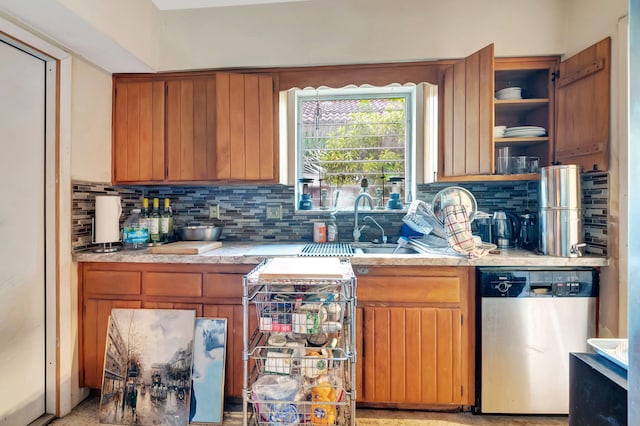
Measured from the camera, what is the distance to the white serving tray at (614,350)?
80 cm

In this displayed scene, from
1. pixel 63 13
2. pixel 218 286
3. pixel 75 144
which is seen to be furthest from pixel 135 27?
pixel 218 286

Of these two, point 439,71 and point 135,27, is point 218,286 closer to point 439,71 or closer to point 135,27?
point 135,27

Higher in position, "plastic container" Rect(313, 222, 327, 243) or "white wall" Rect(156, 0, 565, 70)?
"white wall" Rect(156, 0, 565, 70)

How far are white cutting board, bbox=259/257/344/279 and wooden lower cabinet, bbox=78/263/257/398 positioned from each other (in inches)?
16.4

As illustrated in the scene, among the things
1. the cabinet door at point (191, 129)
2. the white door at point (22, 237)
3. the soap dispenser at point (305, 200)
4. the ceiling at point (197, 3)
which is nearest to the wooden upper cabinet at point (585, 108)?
the soap dispenser at point (305, 200)

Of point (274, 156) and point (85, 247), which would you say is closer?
point (85, 247)

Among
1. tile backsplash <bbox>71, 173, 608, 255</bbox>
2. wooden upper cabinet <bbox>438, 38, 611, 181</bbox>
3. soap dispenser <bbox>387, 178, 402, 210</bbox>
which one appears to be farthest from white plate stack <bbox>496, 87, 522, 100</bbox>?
soap dispenser <bbox>387, 178, 402, 210</bbox>

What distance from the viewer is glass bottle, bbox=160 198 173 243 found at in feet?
7.41

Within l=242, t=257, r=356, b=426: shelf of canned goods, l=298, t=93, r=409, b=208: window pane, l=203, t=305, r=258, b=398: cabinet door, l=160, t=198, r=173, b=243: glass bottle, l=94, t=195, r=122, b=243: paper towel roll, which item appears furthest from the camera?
l=298, t=93, r=409, b=208: window pane

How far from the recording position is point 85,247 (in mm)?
1925

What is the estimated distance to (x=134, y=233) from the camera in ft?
6.68

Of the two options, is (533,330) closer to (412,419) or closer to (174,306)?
(412,419)

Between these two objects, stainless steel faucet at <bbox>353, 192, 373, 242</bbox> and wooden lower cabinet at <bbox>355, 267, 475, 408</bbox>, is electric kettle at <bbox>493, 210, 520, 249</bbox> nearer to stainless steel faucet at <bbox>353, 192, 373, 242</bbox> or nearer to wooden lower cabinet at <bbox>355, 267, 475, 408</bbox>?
wooden lower cabinet at <bbox>355, 267, 475, 408</bbox>

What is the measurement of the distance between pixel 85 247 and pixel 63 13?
1268 millimetres
